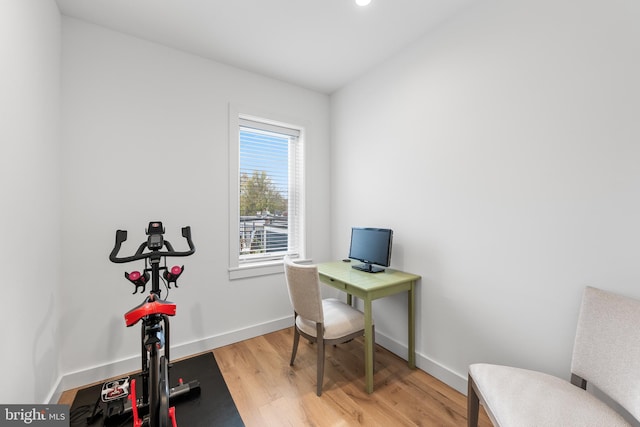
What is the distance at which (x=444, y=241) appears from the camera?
2.08 m

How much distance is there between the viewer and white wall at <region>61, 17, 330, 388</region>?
2008 millimetres

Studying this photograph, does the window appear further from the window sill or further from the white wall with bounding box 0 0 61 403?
the white wall with bounding box 0 0 61 403

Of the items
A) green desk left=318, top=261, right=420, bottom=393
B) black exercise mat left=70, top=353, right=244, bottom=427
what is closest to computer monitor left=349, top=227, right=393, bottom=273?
green desk left=318, top=261, right=420, bottom=393

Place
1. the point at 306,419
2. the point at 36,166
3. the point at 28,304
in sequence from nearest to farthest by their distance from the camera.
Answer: the point at 28,304 → the point at 36,166 → the point at 306,419

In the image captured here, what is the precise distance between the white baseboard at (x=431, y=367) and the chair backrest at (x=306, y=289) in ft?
3.17

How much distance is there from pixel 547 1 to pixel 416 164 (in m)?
1.19

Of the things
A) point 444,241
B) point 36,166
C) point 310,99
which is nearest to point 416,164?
point 444,241

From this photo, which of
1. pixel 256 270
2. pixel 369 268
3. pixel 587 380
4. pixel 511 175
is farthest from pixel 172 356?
pixel 511 175

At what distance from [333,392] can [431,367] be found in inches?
32.2

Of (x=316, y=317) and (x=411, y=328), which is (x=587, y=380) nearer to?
(x=411, y=328)

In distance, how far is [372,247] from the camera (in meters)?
2.44

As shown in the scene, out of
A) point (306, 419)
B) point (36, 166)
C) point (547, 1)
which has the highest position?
point (547, 1)

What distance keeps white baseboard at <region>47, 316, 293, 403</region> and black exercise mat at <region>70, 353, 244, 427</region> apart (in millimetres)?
89

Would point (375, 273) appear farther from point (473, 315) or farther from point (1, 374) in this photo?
point (1, 374)
